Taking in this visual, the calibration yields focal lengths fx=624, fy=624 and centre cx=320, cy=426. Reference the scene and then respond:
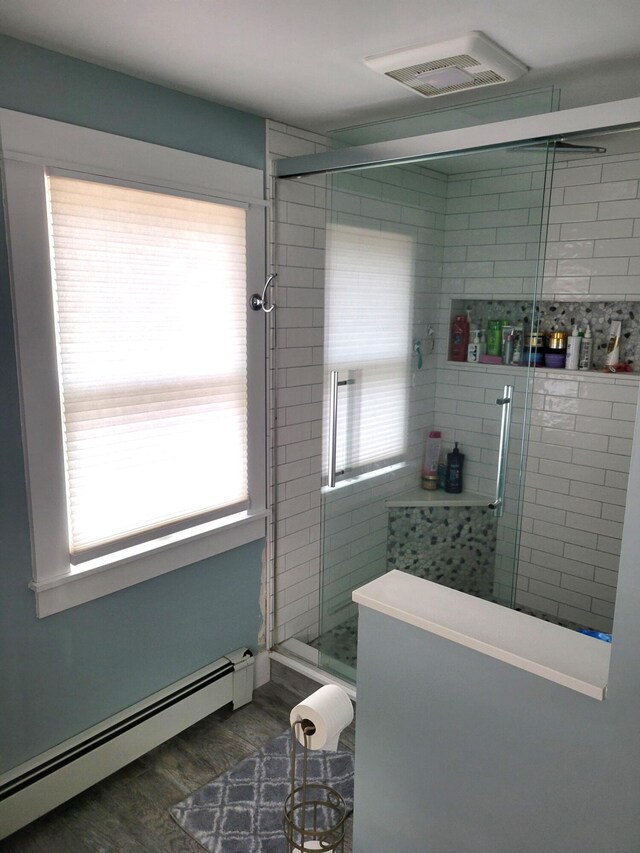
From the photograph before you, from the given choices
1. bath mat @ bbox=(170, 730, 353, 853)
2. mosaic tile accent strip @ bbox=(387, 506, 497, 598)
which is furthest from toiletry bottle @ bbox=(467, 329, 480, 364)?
bath mat @ bbox=(170, 730, 353, 853)

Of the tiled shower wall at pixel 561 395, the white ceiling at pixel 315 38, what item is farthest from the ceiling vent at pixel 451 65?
the tiled shower wall at pixel 561 395

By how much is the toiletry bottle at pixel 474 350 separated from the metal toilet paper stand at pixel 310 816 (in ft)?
5.55

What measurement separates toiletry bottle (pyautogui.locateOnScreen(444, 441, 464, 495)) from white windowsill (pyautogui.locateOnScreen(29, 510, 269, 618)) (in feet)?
2.78

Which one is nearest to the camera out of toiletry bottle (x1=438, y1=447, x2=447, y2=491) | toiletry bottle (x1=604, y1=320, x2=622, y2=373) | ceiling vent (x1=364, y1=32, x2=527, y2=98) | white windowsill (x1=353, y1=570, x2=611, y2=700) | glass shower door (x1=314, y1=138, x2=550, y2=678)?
white windowsill (x1=353, y1=570, x2=611, y2=700)

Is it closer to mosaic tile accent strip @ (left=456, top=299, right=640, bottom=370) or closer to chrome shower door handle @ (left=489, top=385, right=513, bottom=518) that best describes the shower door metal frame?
mosaic tile accent strip @ (left=456, top=299, right=640, bottom=370)

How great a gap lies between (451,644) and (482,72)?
166cm

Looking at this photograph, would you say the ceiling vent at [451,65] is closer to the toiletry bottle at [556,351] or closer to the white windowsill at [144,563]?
the toiletry bottle at [556,351]

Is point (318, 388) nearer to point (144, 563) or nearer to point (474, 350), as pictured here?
point (474, 350)

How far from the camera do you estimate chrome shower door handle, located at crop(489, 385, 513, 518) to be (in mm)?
2582

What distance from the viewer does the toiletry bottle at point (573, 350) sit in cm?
312

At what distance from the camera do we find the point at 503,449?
2.63 meters

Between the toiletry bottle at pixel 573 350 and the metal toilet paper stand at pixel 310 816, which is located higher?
the toiletry bottle at pixel 573 350

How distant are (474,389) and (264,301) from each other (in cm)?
99

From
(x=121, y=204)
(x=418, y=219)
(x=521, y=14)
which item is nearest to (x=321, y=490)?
(x=418, y=219)
